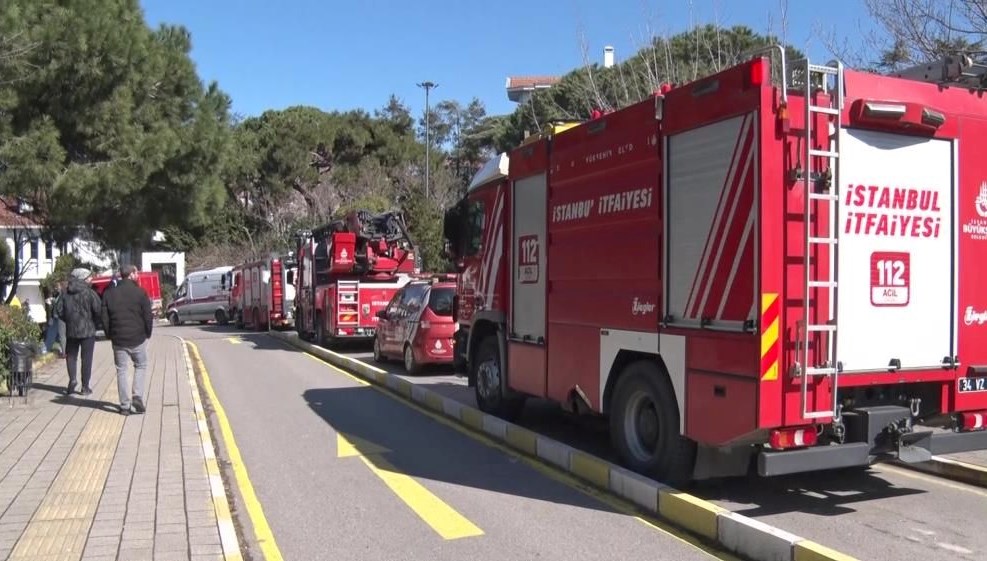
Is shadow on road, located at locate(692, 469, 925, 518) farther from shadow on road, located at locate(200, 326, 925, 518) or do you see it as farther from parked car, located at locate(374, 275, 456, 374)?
parked car, located at locate(374, 275, 456, 374)

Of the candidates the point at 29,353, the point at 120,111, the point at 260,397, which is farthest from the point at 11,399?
the point at 120,111

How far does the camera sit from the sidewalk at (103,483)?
526 centimetres

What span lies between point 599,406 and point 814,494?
6.13 ft

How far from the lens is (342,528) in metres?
5.91

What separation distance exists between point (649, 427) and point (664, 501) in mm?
932

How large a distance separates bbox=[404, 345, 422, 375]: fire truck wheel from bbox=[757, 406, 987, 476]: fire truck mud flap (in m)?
9.53

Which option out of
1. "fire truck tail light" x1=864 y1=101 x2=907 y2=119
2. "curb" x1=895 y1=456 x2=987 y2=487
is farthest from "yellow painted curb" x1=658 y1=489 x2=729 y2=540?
"fire truck tail light" x1=864 y1=101 x2=907 y2=119

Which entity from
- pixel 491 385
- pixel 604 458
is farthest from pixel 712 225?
pixel 491 385

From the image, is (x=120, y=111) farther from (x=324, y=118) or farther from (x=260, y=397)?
(x=324, y=118)

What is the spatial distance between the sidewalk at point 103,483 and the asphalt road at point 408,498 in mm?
493

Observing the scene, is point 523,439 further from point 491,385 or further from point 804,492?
point 804,492

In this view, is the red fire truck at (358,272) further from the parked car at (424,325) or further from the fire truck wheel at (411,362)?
the fire truck wheel at (411,362)

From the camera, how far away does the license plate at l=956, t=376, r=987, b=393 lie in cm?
611

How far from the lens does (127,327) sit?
987cm
